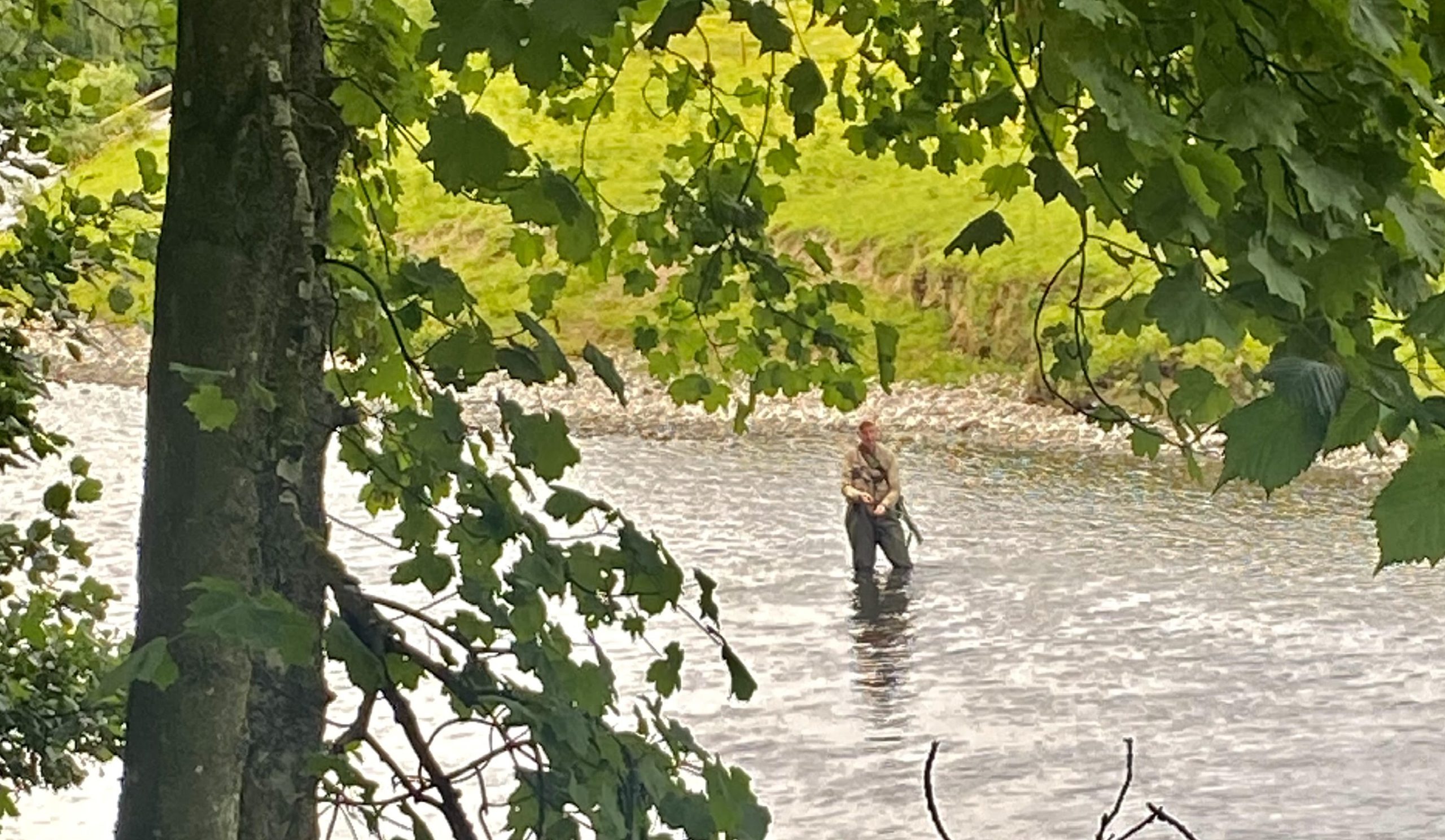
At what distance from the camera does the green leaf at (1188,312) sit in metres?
1.37

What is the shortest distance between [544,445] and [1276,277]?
0.73m

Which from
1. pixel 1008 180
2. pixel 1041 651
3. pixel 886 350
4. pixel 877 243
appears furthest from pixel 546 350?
pixel 877 243

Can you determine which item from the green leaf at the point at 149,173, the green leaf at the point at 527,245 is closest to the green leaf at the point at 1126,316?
the green leaf at the point at 527,245

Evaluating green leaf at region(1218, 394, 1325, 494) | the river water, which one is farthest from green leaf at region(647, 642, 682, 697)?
the river water

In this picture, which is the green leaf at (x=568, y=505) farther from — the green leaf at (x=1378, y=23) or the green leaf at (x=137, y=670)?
the green leaf at (x=1378, y=23)

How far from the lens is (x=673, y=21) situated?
166 cm

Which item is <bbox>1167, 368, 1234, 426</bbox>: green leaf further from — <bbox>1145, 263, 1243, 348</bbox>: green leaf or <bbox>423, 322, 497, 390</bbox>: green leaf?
<bbox>423, 322, 497, 390</bbox>: green leaf

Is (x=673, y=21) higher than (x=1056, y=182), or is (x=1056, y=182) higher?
(x=673, y=21)

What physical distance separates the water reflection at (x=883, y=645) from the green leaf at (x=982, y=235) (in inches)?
290

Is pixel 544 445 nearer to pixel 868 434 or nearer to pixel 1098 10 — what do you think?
pixel 1098 10

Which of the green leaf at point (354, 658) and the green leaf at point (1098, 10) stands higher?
the green leaf at point (1098, 10)

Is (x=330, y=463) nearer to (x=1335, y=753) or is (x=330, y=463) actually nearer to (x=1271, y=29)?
(x=1335, y=753)

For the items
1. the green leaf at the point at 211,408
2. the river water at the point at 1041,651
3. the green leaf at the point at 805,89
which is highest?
the green leaf at the point at 805,89

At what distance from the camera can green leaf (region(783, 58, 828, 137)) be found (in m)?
2.45
